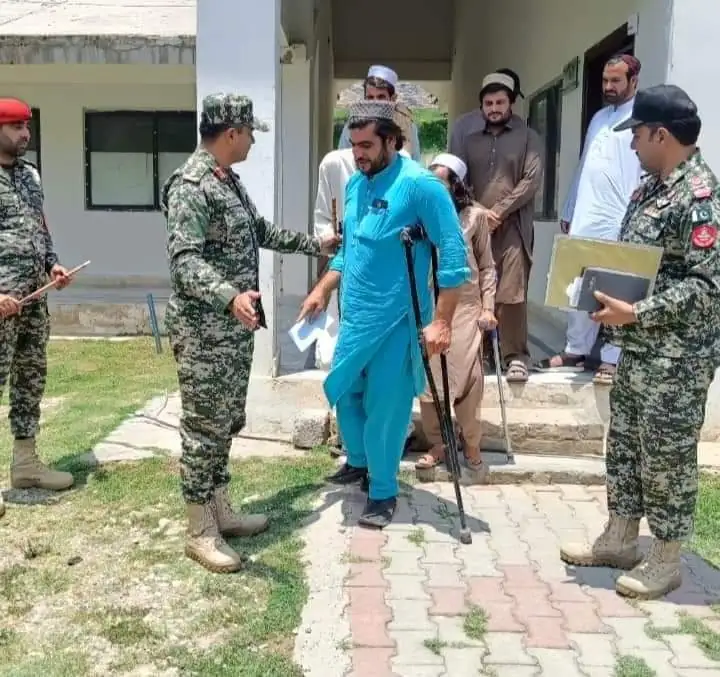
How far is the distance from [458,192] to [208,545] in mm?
2114

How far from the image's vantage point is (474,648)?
9.99 ft

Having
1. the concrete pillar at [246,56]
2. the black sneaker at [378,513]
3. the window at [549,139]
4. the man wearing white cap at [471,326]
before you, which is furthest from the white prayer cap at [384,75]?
the window at [549,139]

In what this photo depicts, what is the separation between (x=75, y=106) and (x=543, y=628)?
855 centimetres

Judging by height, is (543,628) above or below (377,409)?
below

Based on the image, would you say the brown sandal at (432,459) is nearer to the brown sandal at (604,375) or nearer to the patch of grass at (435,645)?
the brown sandal at (604,375)

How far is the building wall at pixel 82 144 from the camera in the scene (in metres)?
9.62

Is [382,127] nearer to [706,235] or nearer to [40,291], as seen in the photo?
[706,235]

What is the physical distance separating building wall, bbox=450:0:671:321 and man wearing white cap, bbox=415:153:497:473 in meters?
1.50

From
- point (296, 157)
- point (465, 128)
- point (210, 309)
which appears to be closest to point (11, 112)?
point (210, 309)

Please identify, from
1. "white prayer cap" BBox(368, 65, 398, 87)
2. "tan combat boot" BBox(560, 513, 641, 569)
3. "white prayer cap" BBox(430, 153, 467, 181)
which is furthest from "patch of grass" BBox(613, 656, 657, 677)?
"white prayer cap" BBox(368, 65, 398, 87)

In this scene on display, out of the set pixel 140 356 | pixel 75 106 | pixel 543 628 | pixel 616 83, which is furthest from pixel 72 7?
pixel 543 628

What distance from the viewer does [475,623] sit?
321 cm

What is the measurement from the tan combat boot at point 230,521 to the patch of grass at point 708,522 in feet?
6.40

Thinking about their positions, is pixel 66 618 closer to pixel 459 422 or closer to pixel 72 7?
pixel 459 422
